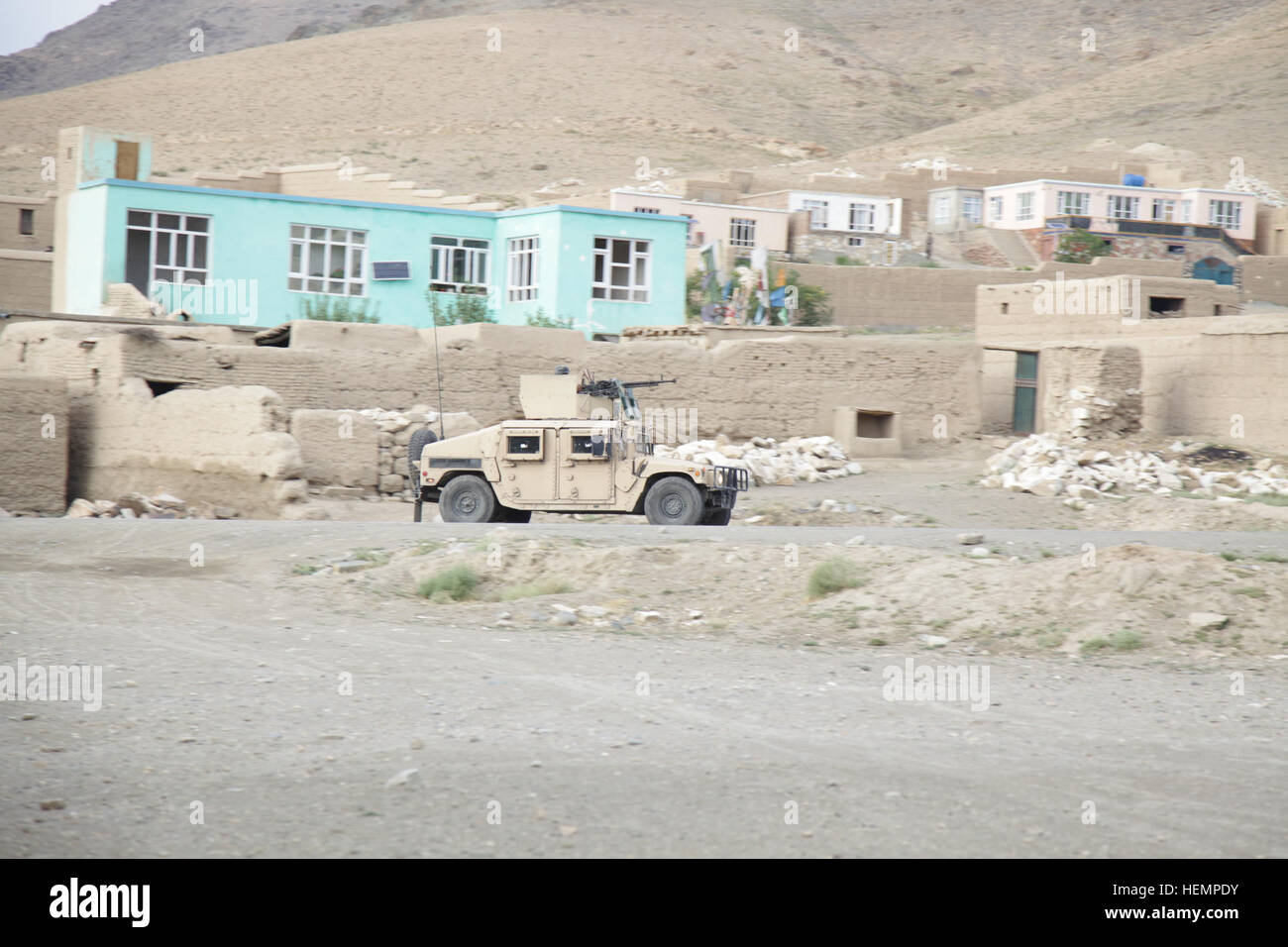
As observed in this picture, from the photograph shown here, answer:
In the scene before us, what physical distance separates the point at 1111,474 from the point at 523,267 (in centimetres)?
1575

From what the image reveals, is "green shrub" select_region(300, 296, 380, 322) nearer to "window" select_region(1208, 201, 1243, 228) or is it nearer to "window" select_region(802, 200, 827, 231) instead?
"window" select_region(802, 200, 827, 231)

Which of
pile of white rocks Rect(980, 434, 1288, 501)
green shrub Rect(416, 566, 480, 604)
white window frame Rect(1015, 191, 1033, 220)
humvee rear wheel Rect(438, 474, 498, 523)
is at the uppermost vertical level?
white window frame Rect(1015, 191, 1033, 220)

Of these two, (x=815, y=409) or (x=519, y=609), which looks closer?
(x=519, y=609)

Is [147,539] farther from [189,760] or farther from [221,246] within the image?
[221,246]

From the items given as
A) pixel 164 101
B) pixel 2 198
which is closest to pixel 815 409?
pixel 2 198

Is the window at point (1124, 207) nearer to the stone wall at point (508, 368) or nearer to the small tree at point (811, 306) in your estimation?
the small tree at point (811, 306)

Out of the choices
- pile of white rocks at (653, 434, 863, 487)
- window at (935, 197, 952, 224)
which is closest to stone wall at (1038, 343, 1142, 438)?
pile of white rocks at (653, 434, 863, 487)

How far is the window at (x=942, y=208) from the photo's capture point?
63094 millimetres

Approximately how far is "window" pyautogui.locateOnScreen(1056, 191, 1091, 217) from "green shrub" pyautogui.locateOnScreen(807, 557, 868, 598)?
51.5 meters

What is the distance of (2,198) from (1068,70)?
341ft

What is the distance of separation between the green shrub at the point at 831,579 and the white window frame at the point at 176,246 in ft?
72.1

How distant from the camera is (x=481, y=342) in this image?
24016 millimetres

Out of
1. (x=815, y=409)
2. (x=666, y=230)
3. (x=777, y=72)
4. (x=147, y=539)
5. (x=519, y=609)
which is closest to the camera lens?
(x=519, y=609)

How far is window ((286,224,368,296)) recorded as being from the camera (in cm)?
3145
